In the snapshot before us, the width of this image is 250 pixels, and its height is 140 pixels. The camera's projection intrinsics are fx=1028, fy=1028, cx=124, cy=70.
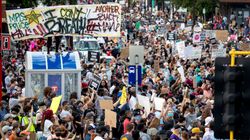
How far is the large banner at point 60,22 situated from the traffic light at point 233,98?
612 inches

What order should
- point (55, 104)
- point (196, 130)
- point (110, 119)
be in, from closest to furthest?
point (196, 130)
point (110, 119)
point (55, 104)

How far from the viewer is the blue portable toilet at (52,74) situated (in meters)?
24.5

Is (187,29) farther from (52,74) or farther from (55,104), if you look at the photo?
(55,104)

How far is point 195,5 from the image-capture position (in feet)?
244

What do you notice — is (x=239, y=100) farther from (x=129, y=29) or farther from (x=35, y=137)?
(x=129, y=29)

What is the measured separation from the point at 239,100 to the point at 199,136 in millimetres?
5950

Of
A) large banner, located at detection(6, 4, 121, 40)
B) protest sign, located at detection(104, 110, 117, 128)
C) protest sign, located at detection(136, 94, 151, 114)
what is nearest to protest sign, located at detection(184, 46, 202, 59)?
large banner, located at detection(6, 4, 121, 40)

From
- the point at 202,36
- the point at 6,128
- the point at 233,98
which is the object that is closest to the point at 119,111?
the point at 6,128

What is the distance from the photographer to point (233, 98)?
445 inches

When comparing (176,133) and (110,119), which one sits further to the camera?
(110,119)

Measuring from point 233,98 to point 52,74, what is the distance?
45.2 ft

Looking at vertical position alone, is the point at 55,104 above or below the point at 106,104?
above

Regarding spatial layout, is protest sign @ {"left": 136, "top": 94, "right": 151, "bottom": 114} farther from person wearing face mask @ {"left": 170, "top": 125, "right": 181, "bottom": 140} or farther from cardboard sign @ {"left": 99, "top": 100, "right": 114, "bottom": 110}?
person wearing face mask @ {"left": 170, "top": 125, "right": 181, "bottom": 140}

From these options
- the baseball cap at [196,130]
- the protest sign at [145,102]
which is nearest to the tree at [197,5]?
the protest sign at [145,102]
